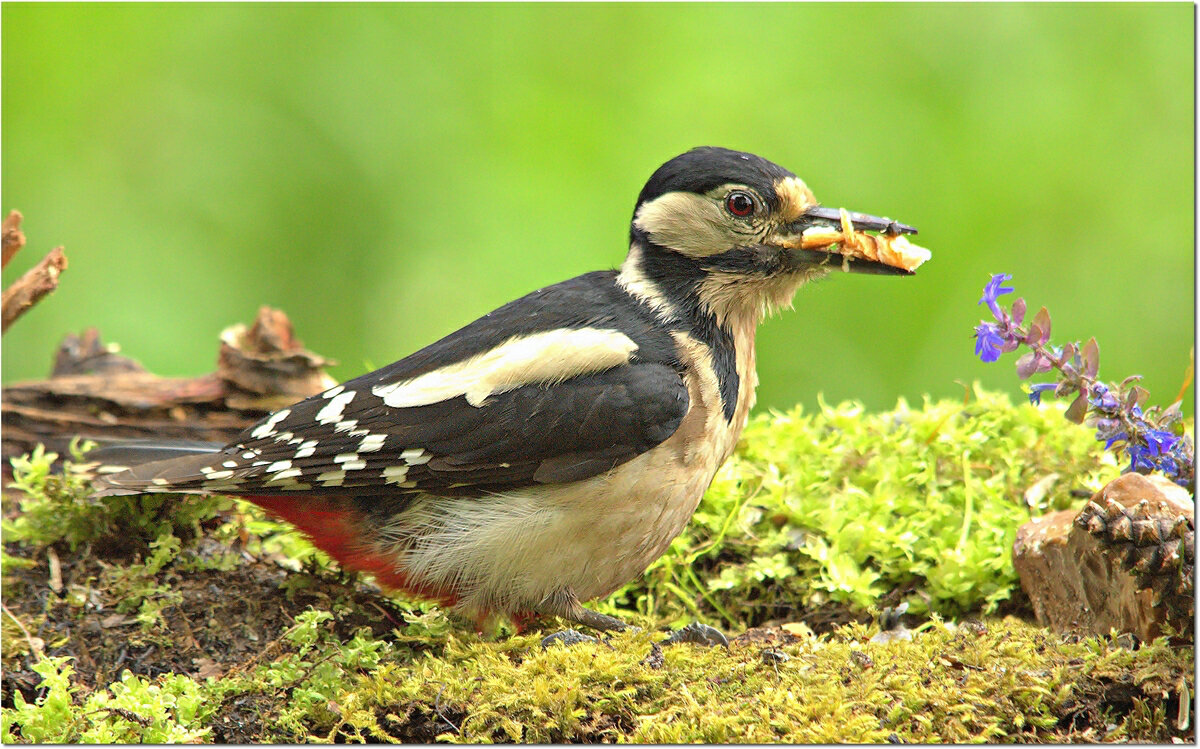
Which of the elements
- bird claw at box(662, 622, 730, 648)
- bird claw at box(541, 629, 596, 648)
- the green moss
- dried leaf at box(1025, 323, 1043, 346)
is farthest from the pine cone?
bird claw at box(541, 629, 596, 648)

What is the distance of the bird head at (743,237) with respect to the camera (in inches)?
155

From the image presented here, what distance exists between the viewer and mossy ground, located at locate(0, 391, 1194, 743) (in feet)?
9.54

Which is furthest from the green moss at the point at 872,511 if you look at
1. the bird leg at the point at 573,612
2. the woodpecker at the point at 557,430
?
the woodpecker at the point at 557,430

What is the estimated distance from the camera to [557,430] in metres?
3.60

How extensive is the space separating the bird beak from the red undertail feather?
1.74 meters

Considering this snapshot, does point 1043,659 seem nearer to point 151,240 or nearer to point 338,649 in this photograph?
point 338,649

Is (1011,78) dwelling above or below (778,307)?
above

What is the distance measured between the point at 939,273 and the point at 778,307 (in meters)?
2.72

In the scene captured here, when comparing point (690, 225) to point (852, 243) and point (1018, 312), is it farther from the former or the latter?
point (1018, 312)

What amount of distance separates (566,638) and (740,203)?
1.64 meters

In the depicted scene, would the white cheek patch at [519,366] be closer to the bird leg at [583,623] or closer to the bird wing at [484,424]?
the bird wing at [484,424]

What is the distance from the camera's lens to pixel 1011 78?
7.02 meters

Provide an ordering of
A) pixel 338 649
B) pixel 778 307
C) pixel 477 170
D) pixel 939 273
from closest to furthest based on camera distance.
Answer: pixel 338 649, pixel 778 307, pixel 939 273, pixel 477 170

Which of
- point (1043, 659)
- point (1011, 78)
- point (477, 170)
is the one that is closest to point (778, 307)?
point (1043, 659)
